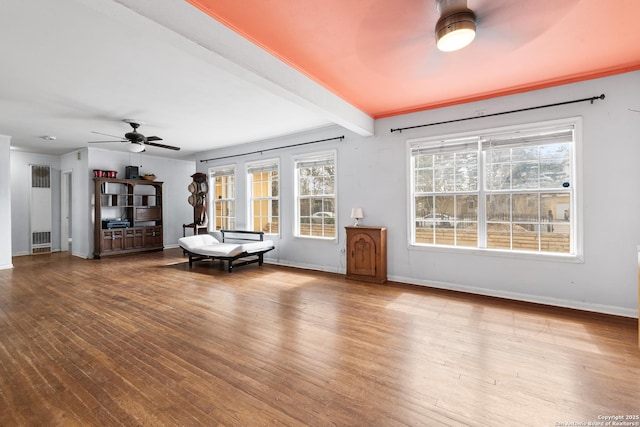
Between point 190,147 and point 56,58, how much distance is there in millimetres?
4458

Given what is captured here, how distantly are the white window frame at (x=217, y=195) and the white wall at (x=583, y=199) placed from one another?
9.52ft

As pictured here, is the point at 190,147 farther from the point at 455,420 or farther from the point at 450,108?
the point at 455,420

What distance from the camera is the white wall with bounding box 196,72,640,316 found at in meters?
3.16

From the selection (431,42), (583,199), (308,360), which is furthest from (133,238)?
(583,199)

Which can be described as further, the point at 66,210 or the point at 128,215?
the point at 66,210

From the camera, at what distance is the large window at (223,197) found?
7332 millimetres

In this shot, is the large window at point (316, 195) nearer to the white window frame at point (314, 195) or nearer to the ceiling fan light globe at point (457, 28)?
the white window frame at point (314, 195)

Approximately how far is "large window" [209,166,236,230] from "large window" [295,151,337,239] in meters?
2.15

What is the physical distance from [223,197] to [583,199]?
698cm

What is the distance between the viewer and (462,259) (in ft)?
13.5

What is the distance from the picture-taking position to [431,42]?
259cm

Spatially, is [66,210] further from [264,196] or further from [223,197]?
[264,196]

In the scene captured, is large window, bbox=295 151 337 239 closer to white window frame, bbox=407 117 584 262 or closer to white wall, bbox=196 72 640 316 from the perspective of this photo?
white wall, bbox=196 72 640 316

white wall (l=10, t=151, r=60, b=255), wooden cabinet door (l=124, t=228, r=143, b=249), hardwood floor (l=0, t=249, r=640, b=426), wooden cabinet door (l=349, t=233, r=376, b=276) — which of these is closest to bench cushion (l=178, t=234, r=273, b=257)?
hardwood floor (l=0, t=249, r=640, b=426)
